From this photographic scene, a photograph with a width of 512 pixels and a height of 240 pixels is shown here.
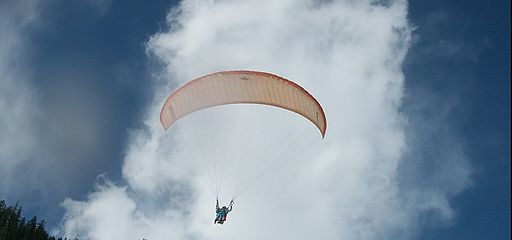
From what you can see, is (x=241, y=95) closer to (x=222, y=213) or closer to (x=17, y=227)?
(x=222, y=213)

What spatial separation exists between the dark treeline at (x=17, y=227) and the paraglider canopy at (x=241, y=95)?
55427 millimetres

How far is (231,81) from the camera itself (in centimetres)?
2927

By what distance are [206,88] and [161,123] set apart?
457 cm

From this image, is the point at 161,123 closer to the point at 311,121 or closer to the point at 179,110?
the point at 179,110

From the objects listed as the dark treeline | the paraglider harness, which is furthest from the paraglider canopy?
the dark treeline

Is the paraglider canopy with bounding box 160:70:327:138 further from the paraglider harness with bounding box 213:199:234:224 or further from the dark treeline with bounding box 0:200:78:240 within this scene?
the dark treeline with bounding box 0:200:78:240

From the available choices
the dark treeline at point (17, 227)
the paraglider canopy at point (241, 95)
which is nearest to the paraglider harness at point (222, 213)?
the paraglider canopy at point (241, 95)

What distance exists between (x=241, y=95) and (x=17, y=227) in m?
61.4

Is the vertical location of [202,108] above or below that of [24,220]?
below

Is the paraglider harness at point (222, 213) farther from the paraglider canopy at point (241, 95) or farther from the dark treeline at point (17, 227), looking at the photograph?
the dark treeline at point (17, 227)

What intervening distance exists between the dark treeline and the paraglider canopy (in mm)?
55427

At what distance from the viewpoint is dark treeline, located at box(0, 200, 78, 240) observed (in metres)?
74.2

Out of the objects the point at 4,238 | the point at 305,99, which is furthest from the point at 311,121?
the point at 4,238

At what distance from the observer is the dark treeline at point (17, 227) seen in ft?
244
